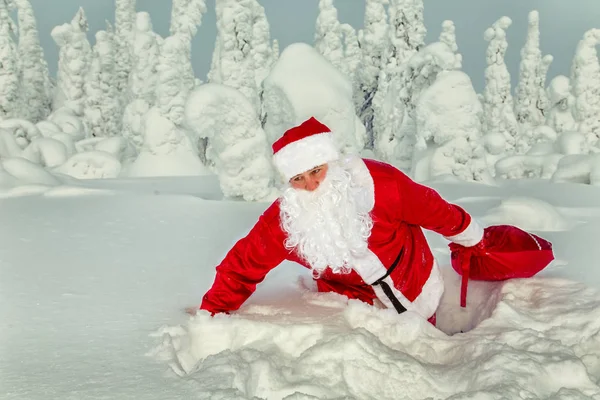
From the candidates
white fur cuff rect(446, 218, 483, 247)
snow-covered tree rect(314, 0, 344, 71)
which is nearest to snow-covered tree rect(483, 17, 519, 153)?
snow-covered tree rect(314, 0, 344, 71)

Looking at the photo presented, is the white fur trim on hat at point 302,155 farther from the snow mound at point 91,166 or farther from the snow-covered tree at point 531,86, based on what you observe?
the snow-covered tree at point 531,86

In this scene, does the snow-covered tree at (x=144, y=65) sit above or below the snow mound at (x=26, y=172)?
above

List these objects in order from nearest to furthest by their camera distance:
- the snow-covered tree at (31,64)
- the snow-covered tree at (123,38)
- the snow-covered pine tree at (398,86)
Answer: the snow-covered pine tree at (398,86) < the snow-covered tree at (31,64) < the snow-covered tree at (123,38)

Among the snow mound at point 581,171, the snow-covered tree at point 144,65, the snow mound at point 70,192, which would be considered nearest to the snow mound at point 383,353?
the snow mound at point 70,192

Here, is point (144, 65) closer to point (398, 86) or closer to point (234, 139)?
point (398, 86)

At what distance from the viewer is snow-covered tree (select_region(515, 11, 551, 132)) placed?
26000 millimetres

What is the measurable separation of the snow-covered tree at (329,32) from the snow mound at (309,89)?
14.3 meters

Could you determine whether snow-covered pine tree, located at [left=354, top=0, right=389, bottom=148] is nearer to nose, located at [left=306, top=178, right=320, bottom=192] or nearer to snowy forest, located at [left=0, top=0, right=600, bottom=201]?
snowy forest, located at [left=0, top=0, right=600, bottom=201]

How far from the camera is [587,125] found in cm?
1783

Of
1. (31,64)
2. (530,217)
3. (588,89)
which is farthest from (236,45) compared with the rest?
(530,217)

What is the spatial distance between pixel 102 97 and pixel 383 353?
A: 2425 cm

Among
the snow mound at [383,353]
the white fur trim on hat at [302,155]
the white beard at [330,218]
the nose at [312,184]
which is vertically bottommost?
the snow mound at [383,353]

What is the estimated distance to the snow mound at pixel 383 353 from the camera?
1714 millimetres

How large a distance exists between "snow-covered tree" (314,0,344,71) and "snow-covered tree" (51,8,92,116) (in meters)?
11.7
